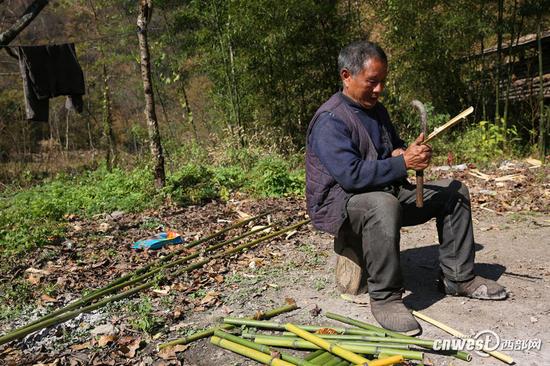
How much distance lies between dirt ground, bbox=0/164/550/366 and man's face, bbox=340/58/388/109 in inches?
53.5

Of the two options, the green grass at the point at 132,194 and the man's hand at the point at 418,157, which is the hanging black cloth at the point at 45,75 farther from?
the man's hand at the point at 418,157

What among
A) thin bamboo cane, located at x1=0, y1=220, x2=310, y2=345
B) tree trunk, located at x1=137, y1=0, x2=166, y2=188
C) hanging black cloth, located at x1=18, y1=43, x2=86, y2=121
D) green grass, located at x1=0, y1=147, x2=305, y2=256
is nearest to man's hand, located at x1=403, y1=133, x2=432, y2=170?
thin bamboo cane, located at x1=0, y1=220, x2=310, y2=345

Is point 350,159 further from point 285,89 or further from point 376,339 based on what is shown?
point 285,89

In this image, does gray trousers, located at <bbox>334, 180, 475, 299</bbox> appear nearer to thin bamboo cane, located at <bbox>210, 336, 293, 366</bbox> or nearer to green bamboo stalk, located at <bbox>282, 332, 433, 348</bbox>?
green bamboo stalk, located at <bbox>282, 332, 433, 348</bbox>

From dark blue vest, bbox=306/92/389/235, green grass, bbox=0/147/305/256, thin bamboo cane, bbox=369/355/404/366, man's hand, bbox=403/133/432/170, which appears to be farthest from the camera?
green grass, bbox=0/147/305/256

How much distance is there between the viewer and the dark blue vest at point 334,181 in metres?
3.19

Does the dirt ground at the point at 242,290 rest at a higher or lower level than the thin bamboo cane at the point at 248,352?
lower

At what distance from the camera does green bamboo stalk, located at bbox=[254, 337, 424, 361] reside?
8.06 feet

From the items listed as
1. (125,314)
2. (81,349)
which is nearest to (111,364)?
(81,349)

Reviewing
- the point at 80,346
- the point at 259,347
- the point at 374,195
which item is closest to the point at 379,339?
the point at 259,347

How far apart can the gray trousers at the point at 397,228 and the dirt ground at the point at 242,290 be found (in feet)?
0.88

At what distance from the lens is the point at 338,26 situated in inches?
424

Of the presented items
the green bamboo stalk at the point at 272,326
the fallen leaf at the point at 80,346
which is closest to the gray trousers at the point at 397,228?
the green bamboo stalk at the point at 272,326

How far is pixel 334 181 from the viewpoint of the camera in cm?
321
